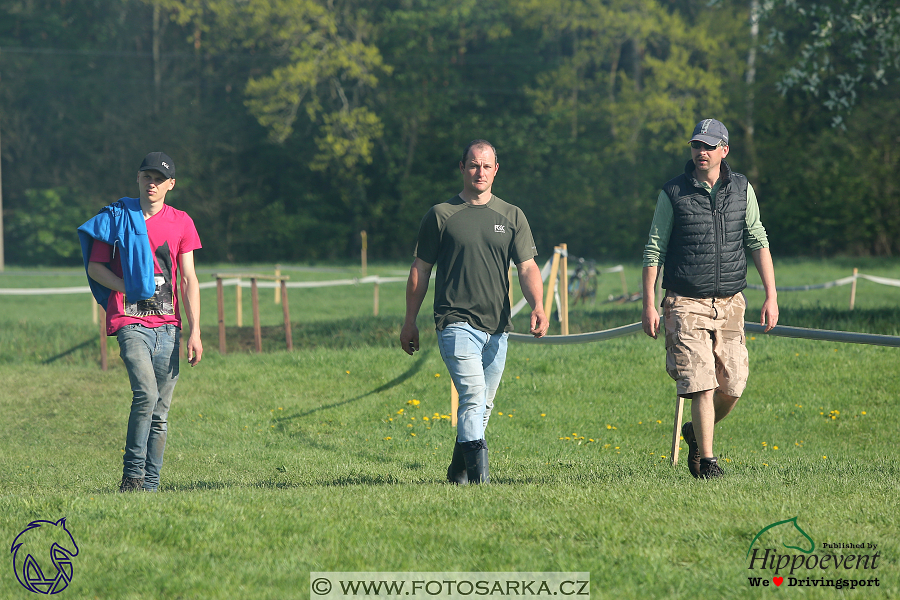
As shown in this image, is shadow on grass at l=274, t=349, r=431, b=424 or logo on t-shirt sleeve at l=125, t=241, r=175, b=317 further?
shadow on grass at l=274, t=349, r=431, b=424

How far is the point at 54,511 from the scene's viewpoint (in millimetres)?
4559

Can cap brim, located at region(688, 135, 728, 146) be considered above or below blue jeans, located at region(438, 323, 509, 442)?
above

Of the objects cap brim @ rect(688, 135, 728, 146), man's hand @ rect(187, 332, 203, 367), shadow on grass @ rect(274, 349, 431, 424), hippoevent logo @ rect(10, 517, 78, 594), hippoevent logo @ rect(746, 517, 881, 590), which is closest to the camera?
hippoevent logo @ rect(746, 517, 881, 590)

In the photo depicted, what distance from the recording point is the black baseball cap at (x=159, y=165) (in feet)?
17.8

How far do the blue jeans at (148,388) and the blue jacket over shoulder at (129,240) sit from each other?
0.25 m

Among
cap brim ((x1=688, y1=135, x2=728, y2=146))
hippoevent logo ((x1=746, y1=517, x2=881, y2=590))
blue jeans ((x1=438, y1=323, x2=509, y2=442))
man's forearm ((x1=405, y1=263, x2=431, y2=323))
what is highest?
cap brim ((x1=688, y1=135, x2=728, y2=146))

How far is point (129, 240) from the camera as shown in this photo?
537cm

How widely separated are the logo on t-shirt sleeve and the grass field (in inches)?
41.4

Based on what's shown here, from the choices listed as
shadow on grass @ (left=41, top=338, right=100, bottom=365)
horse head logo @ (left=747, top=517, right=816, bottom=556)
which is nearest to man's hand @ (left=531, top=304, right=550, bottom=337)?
horse head logo @ (left=747, top=517, right=816, bottom=556)

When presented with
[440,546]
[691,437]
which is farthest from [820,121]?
[440,546]

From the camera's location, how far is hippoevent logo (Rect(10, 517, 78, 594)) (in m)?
3.68

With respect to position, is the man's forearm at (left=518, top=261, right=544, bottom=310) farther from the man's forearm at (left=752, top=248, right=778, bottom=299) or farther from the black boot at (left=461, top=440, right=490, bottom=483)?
the man's forearm at (left=752, top=248, right=778, bottom=299)

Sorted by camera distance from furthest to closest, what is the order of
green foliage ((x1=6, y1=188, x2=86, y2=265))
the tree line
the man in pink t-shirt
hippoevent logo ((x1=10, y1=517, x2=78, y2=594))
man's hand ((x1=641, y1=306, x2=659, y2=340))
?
green foliage ((x1=6, y1=188, x2=86, y2=265)) → the tree line → the man in pink t-shirt → man's hand ((x1=641, y1=306, x2=659, y2=340)) → hippoevent logo ((x1=10, y1=517, x2=78, y2=594))

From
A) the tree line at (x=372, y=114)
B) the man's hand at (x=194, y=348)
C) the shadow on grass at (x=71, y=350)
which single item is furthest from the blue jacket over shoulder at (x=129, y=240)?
the tree line at (x=372, y=114)
